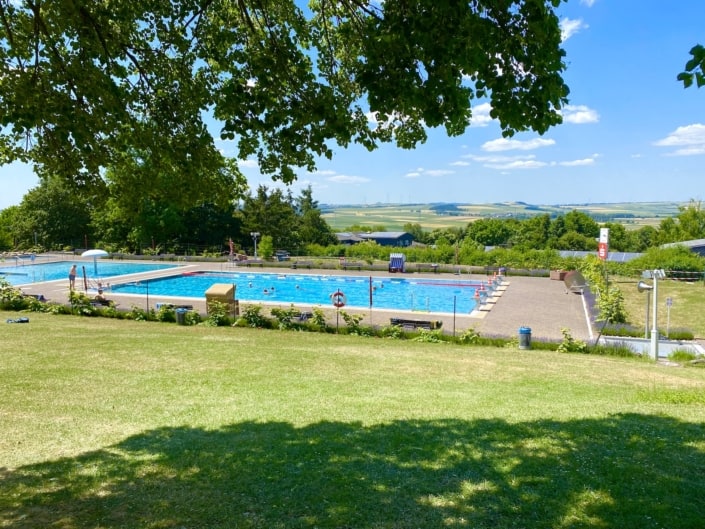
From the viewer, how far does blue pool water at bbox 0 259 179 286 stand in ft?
108

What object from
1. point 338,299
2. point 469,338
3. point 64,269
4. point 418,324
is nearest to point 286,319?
point 338,299

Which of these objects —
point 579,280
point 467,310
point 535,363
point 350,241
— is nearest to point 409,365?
point 535,363

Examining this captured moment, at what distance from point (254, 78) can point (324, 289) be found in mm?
25046

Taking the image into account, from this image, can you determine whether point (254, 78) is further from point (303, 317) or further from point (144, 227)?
point (144, 227)

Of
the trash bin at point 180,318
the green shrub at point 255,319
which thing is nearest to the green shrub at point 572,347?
the green shrub at point 255,319

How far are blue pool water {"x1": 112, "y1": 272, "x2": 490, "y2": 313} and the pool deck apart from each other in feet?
6.50

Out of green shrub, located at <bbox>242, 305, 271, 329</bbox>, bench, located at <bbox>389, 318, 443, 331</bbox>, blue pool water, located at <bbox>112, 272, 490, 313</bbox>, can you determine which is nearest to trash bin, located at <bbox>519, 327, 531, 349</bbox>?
bench, located at <bbox>389, 318, 443, 331</bbox>

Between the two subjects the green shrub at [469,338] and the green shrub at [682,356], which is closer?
the green shrub at [682,356]

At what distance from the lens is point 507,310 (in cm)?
2192

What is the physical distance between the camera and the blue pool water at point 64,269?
1294 inches

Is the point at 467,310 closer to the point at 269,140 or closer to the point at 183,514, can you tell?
the point at 269,140

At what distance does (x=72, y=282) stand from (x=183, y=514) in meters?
25.5

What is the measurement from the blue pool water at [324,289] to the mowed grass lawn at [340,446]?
15171 mm

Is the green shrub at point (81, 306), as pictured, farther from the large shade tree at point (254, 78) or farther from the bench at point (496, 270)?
the bench at point (496, 270)
